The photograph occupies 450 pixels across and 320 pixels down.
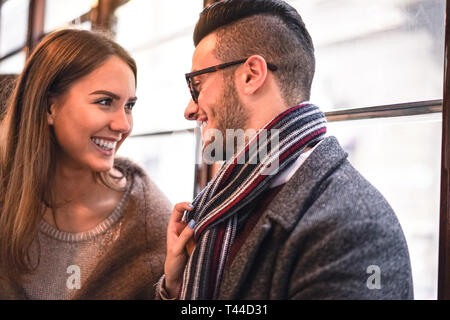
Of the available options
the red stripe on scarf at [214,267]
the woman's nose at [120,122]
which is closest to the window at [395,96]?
the red stripe on scarf at [214,267]

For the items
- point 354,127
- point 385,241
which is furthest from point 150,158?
point 385,241

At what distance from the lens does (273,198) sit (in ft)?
3.61

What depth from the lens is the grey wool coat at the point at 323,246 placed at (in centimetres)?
88

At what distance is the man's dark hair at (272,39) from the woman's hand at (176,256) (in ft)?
1.52

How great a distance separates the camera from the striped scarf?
3.56 ft

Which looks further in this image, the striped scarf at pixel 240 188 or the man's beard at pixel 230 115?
the man's beard at pixel 230 115

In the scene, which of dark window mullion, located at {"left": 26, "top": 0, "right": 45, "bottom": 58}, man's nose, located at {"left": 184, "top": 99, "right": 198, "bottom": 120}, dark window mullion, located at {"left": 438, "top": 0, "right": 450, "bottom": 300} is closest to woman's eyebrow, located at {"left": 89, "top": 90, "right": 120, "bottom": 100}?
man's nose, located at {"left": 184, "top": 99, "right": 198, "bottom": 120}

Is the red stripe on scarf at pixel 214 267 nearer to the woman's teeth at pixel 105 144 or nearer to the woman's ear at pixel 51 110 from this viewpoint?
the woman's teeth at pixel 105 144

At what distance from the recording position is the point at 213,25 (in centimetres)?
132

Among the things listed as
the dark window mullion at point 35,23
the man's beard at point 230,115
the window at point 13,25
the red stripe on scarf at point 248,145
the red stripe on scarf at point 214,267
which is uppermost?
the window at point 13,25

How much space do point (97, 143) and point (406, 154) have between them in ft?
3.38

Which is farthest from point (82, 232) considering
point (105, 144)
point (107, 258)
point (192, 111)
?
point (192, 111)

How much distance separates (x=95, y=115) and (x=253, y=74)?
59 centimetres

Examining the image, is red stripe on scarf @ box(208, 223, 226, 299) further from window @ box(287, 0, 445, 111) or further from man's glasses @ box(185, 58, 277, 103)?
window @ box(287, 0, 445, 111)
